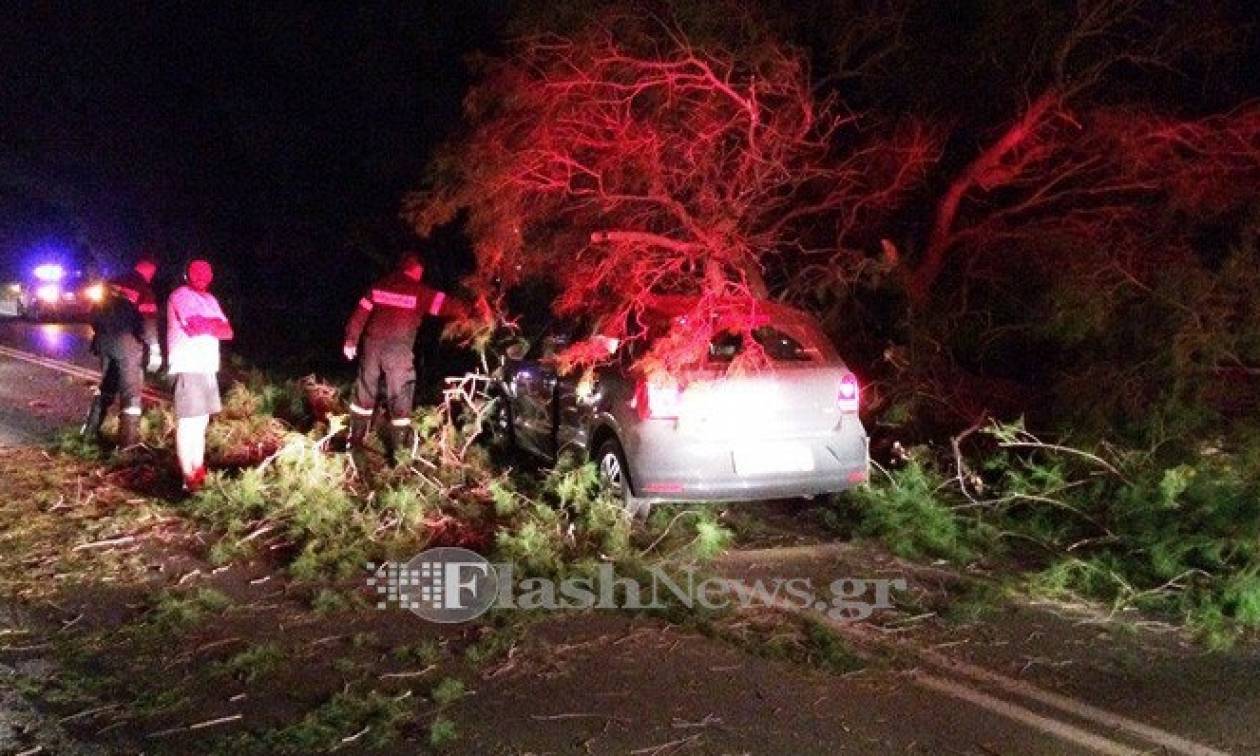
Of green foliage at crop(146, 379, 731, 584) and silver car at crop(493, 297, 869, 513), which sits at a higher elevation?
silver car at crop(493, 297, 869, 513)

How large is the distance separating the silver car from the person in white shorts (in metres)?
2.67

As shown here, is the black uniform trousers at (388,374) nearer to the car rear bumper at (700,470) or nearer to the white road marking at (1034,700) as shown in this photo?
the car rear bumper at (700,470)

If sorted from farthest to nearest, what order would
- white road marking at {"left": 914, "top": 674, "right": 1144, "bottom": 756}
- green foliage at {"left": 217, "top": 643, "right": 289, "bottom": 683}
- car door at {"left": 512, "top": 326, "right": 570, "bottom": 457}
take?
1. car door at {"left": 512, "top": 326, "right": 570, "bottom": 457}
2. green foliage at {"left": 217, "top": 643, "right": 289, "bottom": 683}
3. white road marking at {"left": 914, "top": 674, "right": 1144, "bottom": 756}

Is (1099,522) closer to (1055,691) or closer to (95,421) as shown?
(1055,691)

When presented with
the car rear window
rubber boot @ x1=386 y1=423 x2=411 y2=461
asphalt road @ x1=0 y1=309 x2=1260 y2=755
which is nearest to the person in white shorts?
rubber boot @ x1=386 y1=423 x2=411 y2=461

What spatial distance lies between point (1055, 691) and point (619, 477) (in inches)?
119

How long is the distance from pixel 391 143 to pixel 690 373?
9.31 meters

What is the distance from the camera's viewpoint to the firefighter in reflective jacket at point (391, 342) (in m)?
8.68

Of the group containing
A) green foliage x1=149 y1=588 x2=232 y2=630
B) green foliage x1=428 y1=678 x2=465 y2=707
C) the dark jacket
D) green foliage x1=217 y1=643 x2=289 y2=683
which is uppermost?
the dark jacket

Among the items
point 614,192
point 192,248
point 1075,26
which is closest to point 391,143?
point 614,192

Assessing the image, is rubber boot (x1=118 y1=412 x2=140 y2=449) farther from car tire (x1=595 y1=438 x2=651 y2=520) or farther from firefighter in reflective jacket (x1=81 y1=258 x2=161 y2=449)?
car tire (x1=595 y1=438 x2=651 y2=520)

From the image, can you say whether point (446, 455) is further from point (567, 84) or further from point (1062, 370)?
point (1062, 370)

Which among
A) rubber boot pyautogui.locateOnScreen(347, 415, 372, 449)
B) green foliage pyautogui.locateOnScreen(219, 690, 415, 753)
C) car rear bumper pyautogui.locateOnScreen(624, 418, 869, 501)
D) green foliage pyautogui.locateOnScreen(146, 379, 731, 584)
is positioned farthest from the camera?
rubber boot pyautogui.locateOnScreen(347, 415, 372, 449)

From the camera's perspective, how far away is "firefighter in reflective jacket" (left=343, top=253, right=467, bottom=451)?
868cm
